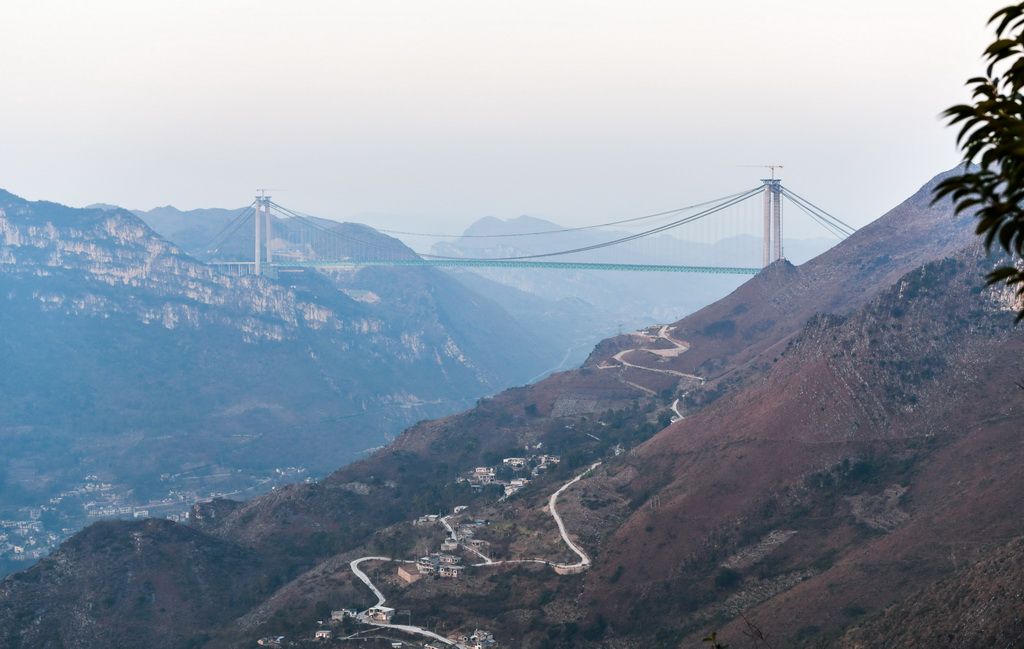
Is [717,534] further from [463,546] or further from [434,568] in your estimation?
[463,546]

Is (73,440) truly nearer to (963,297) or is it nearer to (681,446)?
(681,446)

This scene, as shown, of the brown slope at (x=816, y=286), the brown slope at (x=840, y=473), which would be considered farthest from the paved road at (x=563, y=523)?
the brown slope at (x=816, y=286)

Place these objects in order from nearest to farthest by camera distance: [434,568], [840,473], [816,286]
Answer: [840,473] → [434,568] → [816,286]

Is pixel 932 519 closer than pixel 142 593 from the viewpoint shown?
Yes

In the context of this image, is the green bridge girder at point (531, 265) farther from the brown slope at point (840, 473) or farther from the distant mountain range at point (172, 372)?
the brown slope at point (840, 473)

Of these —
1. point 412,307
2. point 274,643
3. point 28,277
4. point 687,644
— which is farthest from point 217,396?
point 687,644

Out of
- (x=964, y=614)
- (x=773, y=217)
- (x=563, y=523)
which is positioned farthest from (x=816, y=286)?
(x=964, y=614)
